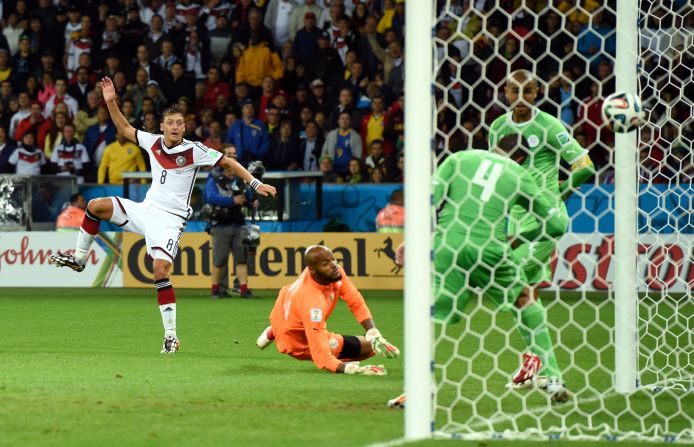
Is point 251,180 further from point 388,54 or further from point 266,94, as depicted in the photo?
point 266,94

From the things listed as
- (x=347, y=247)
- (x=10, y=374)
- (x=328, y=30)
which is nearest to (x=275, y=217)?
(x=347, y=247)

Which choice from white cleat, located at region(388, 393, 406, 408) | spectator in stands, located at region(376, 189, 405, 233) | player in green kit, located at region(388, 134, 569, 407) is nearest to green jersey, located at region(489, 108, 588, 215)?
player in green kit, located at region(388, 134, 569, 407)

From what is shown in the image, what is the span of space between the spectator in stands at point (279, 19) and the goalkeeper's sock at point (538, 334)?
1343 centimetres

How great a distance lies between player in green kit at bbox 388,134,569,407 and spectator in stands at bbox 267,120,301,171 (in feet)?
36.7

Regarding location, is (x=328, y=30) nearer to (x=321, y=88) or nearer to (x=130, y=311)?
(x=321, y=88)

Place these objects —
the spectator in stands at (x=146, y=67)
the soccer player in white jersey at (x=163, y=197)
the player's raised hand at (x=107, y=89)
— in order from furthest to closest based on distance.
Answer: the spectator in stands at (x=146, y=67)
the soccer player in white jersey at (x=163, y=197)
the player's raised hand at (x=107, y=89)

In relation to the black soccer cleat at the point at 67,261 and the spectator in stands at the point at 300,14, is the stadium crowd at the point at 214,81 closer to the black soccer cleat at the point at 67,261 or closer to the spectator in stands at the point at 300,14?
the spectator in stands at the point at 300,14

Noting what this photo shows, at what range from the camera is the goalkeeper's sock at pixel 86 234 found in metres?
10.4

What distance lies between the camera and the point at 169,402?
691 centimetres

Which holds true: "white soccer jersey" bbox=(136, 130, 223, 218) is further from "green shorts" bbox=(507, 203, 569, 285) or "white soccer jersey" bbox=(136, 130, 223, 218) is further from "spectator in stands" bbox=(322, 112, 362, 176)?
"spectator in stands" bbox=(322, 112, 362, 176)

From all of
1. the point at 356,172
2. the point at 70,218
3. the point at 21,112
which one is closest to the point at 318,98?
the point at 356,172

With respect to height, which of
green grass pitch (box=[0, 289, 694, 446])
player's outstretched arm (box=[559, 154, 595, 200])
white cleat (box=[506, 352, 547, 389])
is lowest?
green grass pitch (box=[0, 289, 694, 446])

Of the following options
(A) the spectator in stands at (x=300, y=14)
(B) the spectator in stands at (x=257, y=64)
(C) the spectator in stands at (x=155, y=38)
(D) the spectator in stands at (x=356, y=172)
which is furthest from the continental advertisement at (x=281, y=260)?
(A) the spectator in stands at (x=300, y=14)

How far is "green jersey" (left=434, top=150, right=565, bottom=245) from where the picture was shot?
6.94 metres
